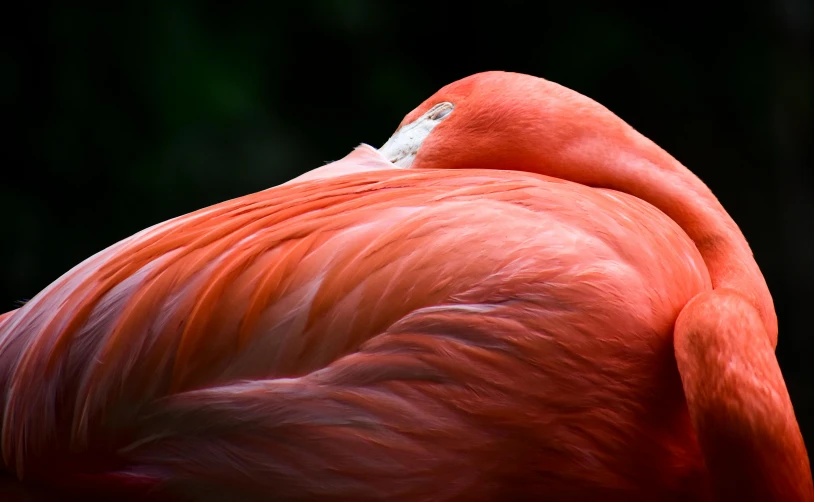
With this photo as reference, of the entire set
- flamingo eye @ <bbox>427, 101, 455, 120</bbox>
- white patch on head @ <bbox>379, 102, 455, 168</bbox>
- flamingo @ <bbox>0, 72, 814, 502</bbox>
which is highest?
flamingo eye @ <bbox>427, 101, 455, 120</bbox>

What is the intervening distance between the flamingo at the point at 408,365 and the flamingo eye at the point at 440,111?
0.20m

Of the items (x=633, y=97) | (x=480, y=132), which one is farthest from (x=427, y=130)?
(x=633, y=97)

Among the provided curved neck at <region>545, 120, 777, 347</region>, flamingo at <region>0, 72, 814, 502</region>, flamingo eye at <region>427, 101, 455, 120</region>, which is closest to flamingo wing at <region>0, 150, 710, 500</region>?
flamingo at <region>0, 72, 814, 502</region>

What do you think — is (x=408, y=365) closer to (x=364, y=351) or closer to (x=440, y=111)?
(x=364, y=351)

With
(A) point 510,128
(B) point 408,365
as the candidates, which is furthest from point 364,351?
(A) point 510,128

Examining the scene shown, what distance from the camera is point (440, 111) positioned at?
1.04 metres

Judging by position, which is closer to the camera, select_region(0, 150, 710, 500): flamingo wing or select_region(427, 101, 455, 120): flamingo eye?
select_region(0, 150, 710, 500): flamingo wing

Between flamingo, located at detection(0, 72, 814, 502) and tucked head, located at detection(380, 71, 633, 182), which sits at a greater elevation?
tucked head, located at detection(380, 71, 633, 182)

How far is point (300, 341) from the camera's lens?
74 centimetres

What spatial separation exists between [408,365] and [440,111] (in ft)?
1.38

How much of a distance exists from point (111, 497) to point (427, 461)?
30 centimetres

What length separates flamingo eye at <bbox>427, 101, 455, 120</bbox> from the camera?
1039 mm

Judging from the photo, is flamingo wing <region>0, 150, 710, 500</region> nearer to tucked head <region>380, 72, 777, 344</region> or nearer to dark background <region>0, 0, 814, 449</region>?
tucked head <region>380, 72, 777, 344</region>

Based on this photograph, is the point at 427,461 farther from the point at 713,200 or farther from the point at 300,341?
the point at 713,200
